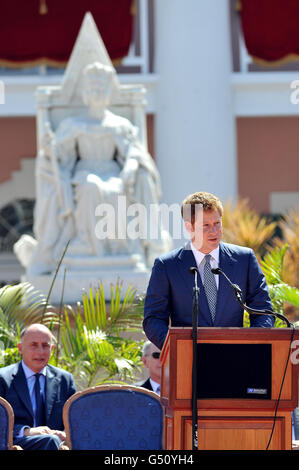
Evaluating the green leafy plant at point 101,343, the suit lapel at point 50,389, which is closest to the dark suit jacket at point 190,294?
the suit lapel at point 50,389

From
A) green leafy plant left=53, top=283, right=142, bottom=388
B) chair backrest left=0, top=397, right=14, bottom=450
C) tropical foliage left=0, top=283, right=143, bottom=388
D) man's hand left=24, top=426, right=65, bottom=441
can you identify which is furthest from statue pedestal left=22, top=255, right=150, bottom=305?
chair backrest left=0, top=397, right=14, bottom=450

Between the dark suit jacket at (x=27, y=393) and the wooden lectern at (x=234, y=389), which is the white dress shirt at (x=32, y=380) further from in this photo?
the wooden lectern at (x=234, y=389)

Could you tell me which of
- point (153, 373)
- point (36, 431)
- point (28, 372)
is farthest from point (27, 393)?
point (153, 373)

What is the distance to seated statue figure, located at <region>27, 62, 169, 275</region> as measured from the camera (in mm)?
9148

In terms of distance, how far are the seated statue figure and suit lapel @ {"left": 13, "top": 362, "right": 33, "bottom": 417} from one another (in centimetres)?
363

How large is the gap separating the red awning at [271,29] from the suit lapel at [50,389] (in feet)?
33.9

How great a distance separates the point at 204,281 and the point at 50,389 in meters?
1.49

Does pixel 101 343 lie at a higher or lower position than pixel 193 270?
lower

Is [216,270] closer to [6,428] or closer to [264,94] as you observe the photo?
[6,428]

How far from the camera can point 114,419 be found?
473 cm

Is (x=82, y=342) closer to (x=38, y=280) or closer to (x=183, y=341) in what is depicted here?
(x=38, y=280)

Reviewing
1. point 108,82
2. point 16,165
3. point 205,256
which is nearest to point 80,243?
point 108,82

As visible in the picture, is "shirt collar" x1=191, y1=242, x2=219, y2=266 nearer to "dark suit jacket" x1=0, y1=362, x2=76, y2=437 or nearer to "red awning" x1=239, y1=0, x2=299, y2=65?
"dark suit jacket" x1=0, y1=362, x2=76, y2=437
